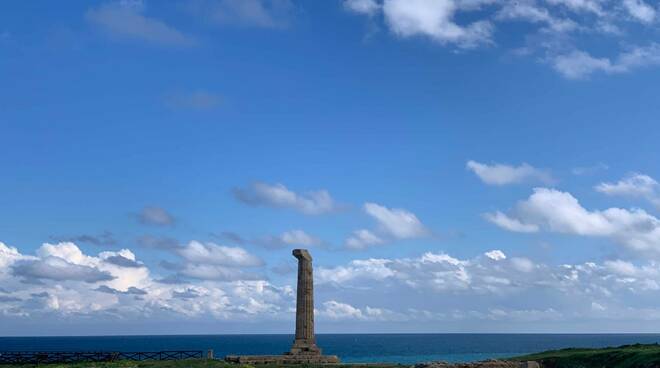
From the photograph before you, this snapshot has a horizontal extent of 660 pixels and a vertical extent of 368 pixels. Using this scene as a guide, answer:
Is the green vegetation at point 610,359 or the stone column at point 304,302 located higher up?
the stone column at point 304,302

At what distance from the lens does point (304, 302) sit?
5209cm

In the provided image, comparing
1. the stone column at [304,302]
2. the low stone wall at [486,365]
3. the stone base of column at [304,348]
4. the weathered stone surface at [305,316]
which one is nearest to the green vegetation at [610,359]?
the low stone wall at [486,365]

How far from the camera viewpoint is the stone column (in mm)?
51312

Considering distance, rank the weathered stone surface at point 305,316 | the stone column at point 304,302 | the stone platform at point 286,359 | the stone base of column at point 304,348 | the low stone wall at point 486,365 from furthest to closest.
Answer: the stone column at point 304,302 < the stone base of column at point 304,348 < the weathered stone surface at point 305,316 < the stone platform at point 286,359 < the low stone wall at point 486,365

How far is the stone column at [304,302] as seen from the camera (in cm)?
5131

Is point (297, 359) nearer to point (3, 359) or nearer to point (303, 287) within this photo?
point (303, 287)

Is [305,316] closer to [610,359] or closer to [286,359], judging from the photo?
[286,359]

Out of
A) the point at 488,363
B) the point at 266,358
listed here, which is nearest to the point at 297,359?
the point at 266,358

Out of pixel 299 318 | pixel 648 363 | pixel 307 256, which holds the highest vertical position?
pixel 307 256

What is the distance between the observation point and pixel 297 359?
159ft

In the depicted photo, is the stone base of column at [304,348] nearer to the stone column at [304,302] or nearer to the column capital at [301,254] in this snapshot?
the stone column at [304,302]

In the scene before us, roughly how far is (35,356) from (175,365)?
510 inches

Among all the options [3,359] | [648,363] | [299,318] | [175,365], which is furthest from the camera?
[299,318]

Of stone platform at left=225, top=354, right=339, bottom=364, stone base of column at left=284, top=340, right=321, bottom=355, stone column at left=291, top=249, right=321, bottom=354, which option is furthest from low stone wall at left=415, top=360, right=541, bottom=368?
stone column at left=291, top=249, right=321, bottom=354
